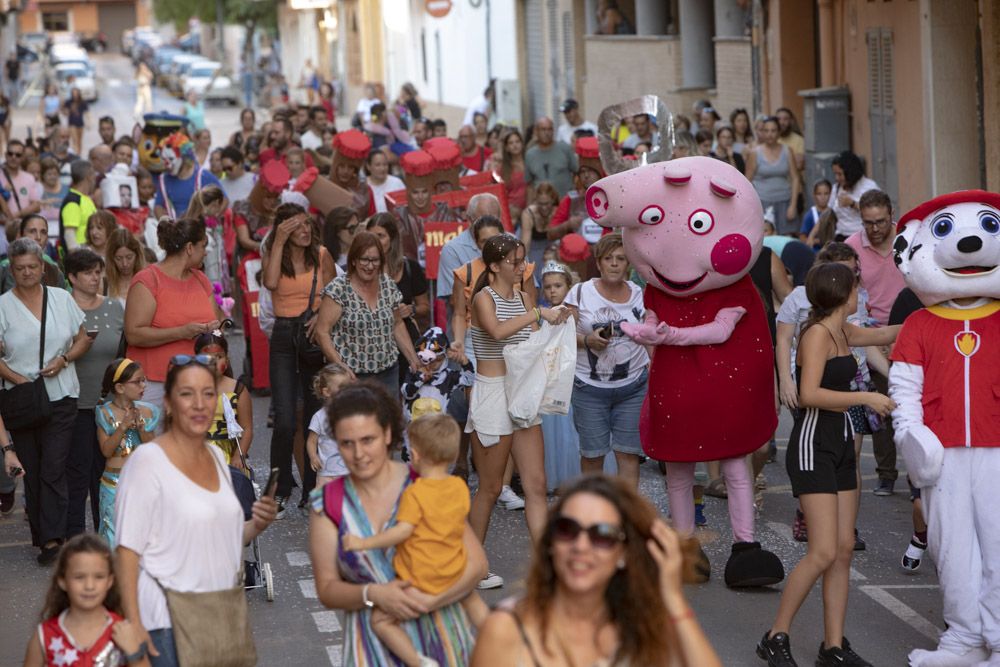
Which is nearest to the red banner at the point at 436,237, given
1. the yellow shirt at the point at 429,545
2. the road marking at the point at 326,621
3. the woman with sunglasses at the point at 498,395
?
the woman with sunglasses at the point at 498,395

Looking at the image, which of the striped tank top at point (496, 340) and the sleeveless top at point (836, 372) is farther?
the striped tank top at point (496, 340)

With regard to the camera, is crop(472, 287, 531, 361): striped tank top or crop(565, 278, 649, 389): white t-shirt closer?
crop(472, 287, 531, 361): striped tank top

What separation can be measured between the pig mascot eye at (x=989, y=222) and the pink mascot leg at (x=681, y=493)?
2.07 metres

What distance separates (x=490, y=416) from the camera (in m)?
8.76

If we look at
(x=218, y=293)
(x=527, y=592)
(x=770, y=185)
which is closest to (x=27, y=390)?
(x=218, y=293)

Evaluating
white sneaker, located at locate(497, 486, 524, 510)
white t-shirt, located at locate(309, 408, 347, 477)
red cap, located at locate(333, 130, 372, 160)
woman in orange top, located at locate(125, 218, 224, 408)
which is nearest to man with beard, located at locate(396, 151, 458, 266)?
red cap, located at locate(333, 130, 372, 160)

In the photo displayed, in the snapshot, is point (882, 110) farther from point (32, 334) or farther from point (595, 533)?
point (595, 533)

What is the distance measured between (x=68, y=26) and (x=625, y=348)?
12903cm

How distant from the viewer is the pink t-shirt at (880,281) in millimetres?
10211

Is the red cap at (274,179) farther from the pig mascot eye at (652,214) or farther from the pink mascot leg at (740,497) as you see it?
the pink mascot leg at (740,497)

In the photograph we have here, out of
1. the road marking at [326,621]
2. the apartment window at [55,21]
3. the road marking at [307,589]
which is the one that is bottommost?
the road marking at [326,621]

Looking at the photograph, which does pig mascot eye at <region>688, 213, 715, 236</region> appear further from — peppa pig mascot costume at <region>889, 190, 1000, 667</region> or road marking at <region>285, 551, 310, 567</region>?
road marking at <region>285, 551, 310, 567</region>

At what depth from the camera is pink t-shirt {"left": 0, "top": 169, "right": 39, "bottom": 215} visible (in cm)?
1744

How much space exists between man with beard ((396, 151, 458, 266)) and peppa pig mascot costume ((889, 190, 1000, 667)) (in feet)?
21.7
